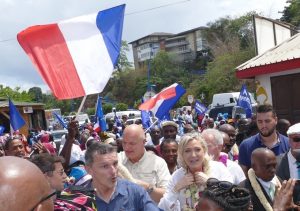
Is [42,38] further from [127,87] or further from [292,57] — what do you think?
[127,87]

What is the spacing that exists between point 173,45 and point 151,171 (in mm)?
101779

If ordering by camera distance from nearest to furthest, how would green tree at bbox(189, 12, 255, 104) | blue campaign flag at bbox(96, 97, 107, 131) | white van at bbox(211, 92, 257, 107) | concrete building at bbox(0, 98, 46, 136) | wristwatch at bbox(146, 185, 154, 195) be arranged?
wristwatch at bbox(146, 185, 154, 195) → blue campaign flag at bbox(96, 97, 107, 131) → white van at bbox(211, 92, 257, 107) → concrete building at bbox(0, 98, 46, 136) → green tree at bbox(189, 12, 255, 104)

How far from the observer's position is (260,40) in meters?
13.4

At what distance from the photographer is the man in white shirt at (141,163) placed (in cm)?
420

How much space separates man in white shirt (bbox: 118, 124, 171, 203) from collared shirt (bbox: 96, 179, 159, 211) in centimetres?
82

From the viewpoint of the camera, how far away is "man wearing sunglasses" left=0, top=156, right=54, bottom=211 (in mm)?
1458

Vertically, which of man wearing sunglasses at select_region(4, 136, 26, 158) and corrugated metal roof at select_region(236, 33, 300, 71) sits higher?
corrugated metal roof at select_region(236, 33, 300, 71)

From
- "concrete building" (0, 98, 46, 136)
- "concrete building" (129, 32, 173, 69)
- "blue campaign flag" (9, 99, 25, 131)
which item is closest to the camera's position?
"blue campaign flag" (9, 99, 25, 131)

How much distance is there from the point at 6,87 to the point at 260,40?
2017 inches

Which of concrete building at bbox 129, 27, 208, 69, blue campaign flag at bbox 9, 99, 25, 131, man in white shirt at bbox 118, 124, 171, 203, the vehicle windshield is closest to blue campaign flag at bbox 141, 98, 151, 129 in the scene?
blue campaign flag at bbox 9, 99, 25, 131

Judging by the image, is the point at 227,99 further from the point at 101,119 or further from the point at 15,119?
the point at 15,119

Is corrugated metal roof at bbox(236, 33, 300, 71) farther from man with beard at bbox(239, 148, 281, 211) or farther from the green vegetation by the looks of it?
the green vegetation

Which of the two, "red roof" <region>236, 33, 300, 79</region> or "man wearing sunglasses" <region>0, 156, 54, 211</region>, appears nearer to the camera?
"man wearing sunglasses" <region>0, 156, 54, 211</region>

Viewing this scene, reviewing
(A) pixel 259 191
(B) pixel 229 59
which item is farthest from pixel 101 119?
(B) pixel 229 59
